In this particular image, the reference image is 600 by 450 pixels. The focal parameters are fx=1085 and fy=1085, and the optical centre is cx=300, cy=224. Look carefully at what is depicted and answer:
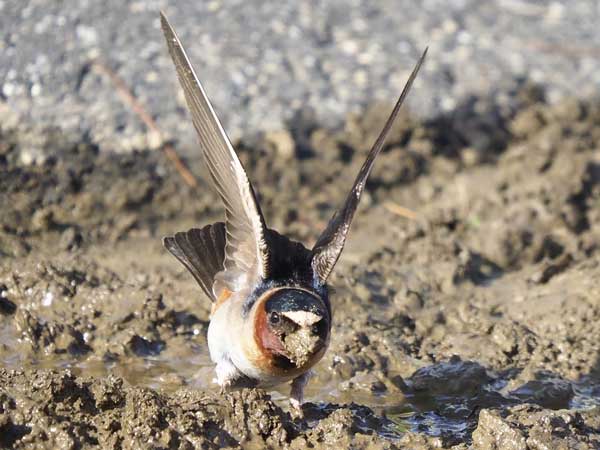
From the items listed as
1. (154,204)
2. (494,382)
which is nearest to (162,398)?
(494,382)

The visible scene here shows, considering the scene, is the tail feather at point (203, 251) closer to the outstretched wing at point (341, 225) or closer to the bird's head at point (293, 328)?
the outstretched wing at point (341, 225)

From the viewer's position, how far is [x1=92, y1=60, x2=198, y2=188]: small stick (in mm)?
7344

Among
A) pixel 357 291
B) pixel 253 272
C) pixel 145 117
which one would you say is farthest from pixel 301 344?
pixel 145 117

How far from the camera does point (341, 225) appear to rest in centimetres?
505

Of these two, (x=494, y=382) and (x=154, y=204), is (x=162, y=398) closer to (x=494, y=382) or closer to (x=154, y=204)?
(x=494, y=382)

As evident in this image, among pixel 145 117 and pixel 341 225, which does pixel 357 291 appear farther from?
pixel 145 117

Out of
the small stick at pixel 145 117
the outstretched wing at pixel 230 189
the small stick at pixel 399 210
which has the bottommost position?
the outstretched wing at pixel 230 189

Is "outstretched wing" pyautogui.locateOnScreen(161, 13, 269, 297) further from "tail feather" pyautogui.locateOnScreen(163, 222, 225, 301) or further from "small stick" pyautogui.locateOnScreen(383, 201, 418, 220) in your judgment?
"small stick" pyautogui.locateOnScreen(383, 201, 418, 220)

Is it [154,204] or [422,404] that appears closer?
[422,404]

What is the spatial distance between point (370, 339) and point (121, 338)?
1.32 metres

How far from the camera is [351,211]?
5070mm

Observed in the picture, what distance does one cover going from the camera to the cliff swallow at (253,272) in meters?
4.52

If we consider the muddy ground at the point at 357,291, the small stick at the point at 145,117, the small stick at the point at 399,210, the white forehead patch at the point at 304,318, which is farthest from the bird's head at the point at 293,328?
the small stick at the point at 399,210

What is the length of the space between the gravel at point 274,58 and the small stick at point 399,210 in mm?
708
